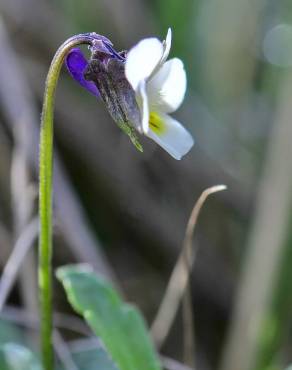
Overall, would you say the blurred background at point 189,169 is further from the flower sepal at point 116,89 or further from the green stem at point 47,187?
the flower sepal at point 116,89

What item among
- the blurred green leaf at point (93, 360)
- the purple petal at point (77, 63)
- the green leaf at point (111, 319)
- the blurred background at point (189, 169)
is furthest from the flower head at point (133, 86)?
the blurred background at point (189, 169)

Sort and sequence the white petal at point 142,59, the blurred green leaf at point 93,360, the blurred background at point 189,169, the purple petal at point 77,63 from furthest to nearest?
the blurred background at point 189,169 → the blurred green leaf at point 93,360 → the purple petal at point 77,63 → the white petal at point 142,59

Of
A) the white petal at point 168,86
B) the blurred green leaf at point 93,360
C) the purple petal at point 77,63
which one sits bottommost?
the blurred green leaf at point 93,360

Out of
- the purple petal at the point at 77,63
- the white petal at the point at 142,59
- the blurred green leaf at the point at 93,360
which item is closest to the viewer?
the white petal at the point at 142,59

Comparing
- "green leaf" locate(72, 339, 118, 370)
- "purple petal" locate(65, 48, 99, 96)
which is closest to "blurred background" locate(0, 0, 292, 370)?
"green leaf" locate(72, 339, 118, 370)

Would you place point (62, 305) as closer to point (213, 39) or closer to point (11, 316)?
point (11, 316)

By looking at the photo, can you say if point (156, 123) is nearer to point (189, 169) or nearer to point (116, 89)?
point (116, 89)

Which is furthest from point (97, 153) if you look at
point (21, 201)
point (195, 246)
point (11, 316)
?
A: point (11, 316)

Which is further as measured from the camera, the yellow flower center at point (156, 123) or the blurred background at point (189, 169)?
the blurred background at point (189, 169)
